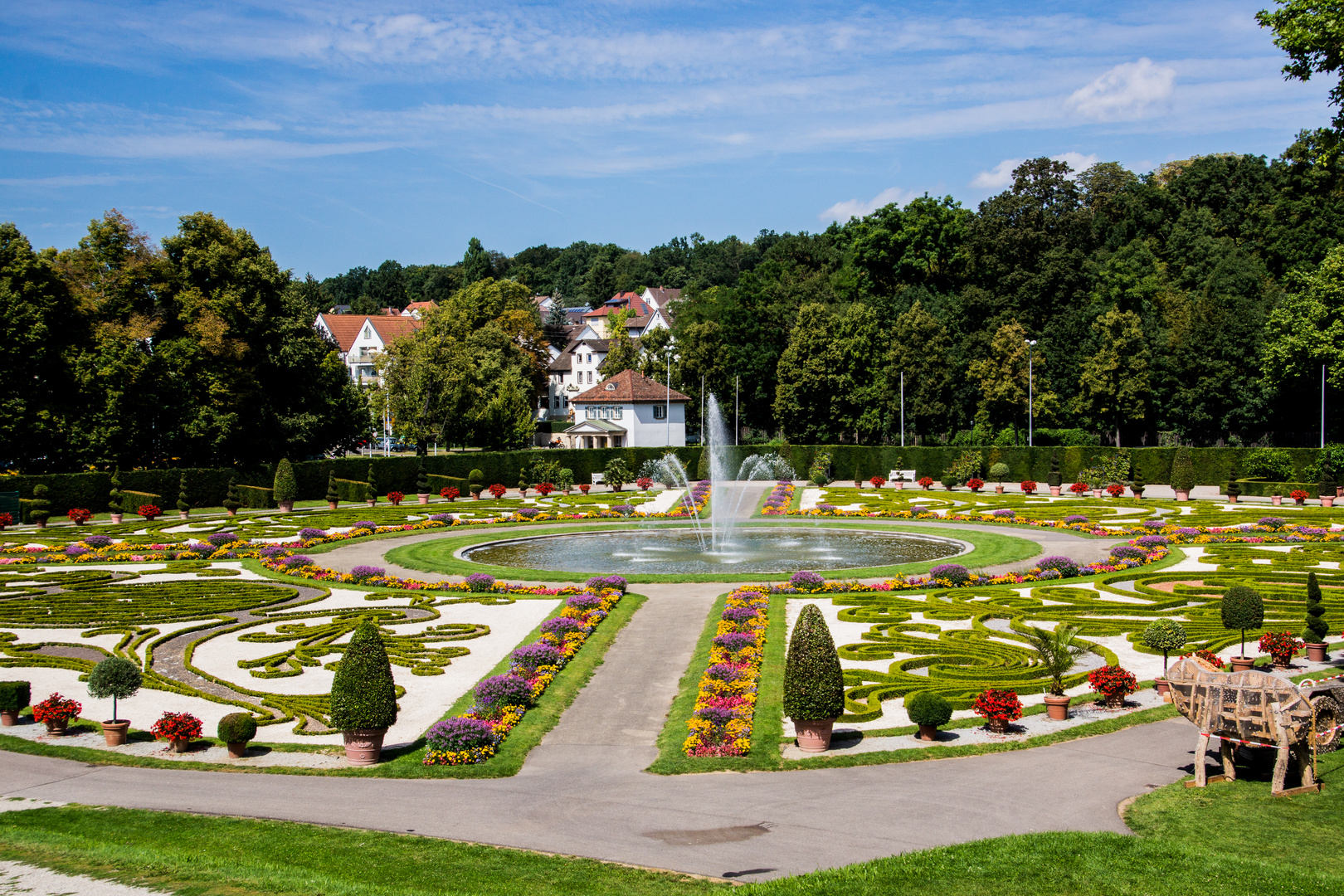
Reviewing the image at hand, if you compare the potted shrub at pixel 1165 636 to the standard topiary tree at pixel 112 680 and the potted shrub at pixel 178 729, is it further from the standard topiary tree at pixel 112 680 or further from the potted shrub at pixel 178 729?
the standard topiary tree at pixel 112 680

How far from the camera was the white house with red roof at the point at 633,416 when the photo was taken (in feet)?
283

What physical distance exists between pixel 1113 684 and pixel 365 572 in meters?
22.3

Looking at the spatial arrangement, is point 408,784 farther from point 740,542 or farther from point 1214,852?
point 740,542

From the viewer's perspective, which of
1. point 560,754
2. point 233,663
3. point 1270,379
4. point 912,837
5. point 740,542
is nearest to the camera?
point 912,837

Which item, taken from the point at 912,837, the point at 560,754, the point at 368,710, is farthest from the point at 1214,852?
the point at 368,710

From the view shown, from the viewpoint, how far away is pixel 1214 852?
36.9 ft

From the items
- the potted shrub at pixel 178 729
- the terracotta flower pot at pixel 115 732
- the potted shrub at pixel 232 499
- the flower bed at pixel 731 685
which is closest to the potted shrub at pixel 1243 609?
the flower bed at pixel 731 685

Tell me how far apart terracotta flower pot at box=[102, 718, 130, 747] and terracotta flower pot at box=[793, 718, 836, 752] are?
11.1m

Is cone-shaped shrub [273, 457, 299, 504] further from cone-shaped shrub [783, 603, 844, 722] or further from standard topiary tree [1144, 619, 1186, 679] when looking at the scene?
standard topiary tree [1144, 619, 1186, 679]

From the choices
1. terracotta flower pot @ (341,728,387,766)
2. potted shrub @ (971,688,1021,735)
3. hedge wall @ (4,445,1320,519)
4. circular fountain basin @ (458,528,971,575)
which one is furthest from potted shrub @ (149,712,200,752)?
hedge wall @ (4,445,1320,519)

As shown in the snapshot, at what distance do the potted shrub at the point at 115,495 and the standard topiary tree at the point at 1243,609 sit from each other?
154 feet

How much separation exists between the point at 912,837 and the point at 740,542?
29604 millimetres

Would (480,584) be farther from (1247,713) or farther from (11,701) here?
(1247,713)

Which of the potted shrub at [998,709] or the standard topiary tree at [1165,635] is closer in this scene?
the potted shrub at [998,709]
